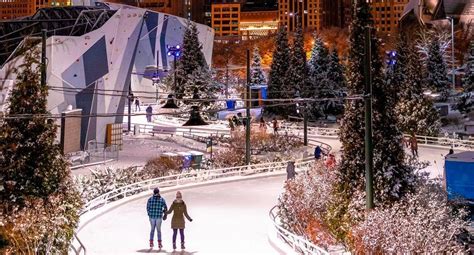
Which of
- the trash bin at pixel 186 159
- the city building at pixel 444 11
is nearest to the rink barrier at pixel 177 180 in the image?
the trash bin at pixel 186 159

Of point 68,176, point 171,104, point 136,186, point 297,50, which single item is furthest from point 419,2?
point 68,176

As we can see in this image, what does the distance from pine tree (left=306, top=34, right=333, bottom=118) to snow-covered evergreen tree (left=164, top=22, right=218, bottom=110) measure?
34.9 ft

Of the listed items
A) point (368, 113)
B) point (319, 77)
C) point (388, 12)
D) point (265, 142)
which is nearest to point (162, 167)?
point (265, 142)

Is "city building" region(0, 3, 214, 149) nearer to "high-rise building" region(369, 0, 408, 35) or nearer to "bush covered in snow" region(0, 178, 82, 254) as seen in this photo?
"bush covered in snow" region(0, 178, 82, 254)

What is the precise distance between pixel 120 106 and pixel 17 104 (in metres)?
29.9

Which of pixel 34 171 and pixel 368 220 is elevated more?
pixel 34 171

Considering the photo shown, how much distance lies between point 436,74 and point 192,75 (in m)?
26.9

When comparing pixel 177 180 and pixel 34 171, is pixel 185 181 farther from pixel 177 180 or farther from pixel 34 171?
A: pixel 34 171

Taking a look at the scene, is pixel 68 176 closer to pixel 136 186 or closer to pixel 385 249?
pixel 385 249

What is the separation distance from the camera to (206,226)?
675 inches

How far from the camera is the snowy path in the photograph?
14.6m

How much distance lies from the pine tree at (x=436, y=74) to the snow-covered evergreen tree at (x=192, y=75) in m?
23.7

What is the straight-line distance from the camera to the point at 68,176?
1322 cm

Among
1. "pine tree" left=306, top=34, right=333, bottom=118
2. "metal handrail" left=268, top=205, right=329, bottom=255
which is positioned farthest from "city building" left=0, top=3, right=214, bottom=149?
"pine tree" left=306, top=34, right=333, bottom=118
